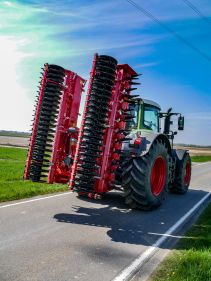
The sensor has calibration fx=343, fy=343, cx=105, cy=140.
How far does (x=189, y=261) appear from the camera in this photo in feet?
15.2

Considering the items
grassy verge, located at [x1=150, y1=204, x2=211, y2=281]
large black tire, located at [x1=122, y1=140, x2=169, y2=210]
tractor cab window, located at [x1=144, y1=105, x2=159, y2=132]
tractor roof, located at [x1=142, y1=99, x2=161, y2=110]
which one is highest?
tractor roof, located at [x1=142, y1=99, x2=161, y2=110]

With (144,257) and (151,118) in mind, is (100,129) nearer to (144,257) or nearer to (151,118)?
(144,257)

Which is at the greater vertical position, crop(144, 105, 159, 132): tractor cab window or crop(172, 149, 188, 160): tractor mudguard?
crop(144, 105, 159, 132): tractor cab window

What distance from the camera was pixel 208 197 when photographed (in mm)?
11453

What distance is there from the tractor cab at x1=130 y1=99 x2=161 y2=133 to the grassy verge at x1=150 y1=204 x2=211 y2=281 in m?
3.59

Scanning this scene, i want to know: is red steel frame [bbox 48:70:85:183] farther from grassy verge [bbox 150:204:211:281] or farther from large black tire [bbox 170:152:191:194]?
large black tire [bbox 170:152:191:194]

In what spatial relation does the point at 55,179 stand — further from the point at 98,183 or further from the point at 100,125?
the point at 100,125

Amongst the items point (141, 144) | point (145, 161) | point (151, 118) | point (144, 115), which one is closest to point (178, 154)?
point (151, 118)

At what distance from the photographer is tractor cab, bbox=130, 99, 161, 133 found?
30.0 ft

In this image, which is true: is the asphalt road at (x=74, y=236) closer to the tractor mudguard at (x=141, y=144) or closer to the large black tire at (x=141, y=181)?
the large black tire at (x=141, y=181)

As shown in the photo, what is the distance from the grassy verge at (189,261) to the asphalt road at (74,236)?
17.8 inches

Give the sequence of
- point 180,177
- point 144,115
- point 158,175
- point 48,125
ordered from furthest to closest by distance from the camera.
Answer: point 180,177 → point 144,115 → point 158,175 → point 48,125

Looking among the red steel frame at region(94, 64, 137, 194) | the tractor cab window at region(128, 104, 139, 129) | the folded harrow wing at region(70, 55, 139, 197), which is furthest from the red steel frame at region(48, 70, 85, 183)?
the tractor cab window at region(128, 104, 139, 129)

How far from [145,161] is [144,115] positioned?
201 cm
